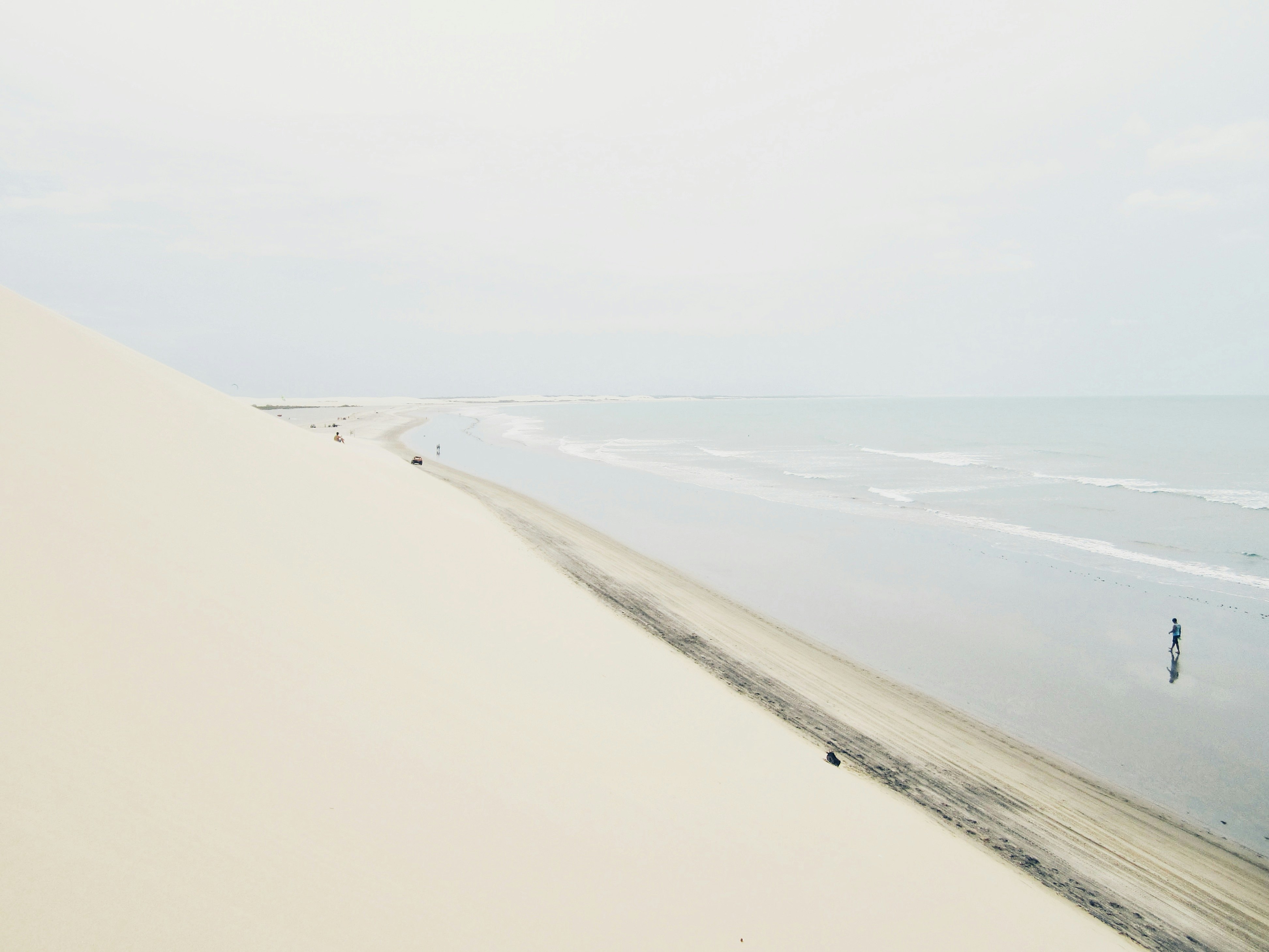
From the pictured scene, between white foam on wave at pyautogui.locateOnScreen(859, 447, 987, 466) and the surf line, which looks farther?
white foam on wave at pyautogui.locateOnScreen(859, 447, 987, 466)

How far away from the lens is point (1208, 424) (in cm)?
9219

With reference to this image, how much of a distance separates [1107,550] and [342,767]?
2654 centimetres

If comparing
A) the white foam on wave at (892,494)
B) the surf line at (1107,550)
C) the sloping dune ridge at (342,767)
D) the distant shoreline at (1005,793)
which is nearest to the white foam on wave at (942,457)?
the white foam on wave at (892,494)

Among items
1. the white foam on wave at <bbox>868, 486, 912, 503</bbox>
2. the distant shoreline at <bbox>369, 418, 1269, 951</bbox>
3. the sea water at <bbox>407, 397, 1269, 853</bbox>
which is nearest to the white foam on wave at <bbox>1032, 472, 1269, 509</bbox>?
the sea water at <bbox>407, 397, 1269, 853</bbox>

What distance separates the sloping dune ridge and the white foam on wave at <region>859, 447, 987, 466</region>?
142ft

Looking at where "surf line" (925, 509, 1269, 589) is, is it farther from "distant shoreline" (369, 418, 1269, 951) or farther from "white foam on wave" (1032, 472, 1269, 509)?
"distant shoreline" (369, 418, 1269, 951)

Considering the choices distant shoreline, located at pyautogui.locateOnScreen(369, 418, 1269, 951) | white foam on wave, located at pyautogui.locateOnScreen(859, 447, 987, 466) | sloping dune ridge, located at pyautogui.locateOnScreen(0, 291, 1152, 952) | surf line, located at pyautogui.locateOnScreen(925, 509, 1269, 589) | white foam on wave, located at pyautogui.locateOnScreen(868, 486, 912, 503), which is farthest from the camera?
white foam on wave, located at pyautogui.locateOnScreen(859, 447, 987, 466)

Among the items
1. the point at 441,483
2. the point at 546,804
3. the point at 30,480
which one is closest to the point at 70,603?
the point at 30,480

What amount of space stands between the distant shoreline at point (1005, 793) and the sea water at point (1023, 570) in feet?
2.32

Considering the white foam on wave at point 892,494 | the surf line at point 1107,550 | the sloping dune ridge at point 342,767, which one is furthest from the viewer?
the white foam on wave at point 892,494

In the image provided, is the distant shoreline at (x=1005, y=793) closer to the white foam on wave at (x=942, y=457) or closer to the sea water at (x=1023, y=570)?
the sea water at (x=1023, y=570)

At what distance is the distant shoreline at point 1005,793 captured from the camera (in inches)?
278

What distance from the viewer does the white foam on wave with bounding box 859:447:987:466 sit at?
4631 centimetres

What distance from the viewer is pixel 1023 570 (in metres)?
19.9
